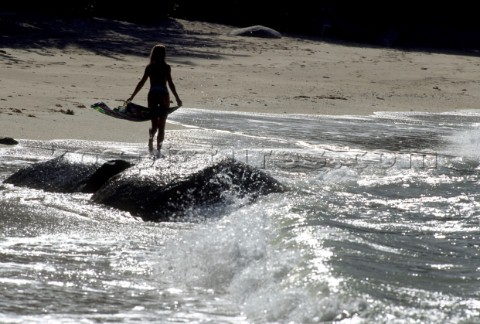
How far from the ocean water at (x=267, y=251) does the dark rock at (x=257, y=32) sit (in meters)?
15.3

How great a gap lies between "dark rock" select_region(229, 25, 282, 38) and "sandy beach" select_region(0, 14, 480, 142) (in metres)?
0.34

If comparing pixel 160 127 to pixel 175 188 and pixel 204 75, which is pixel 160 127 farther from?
pixel 204 75

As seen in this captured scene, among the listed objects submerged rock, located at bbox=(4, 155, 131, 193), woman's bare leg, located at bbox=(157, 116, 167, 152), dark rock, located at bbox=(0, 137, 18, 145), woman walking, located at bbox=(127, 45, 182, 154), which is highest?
woman walking, located at bbox=(127, 45, 182, 154)

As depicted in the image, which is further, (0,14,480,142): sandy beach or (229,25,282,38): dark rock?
(229,25,282,38): dark rock

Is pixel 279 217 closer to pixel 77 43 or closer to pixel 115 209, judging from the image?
pixel 115 209

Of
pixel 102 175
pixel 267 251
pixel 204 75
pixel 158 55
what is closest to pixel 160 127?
pixel 158 55

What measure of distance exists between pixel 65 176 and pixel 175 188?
1.45 meters

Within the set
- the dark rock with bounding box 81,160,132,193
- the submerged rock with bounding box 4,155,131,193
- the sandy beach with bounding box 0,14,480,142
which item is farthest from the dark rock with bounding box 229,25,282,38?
the dark rock with bounding box 81,160,132,193

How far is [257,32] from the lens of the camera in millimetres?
27281

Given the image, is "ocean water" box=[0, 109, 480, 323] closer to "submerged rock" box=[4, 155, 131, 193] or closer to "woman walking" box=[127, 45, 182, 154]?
"submerged rock" box=[4, 155, 131, 193]

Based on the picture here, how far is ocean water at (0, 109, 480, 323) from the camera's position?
19.3 feet

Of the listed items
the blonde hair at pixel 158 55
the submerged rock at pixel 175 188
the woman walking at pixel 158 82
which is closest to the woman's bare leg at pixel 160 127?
the woman walking at pixel 158 82

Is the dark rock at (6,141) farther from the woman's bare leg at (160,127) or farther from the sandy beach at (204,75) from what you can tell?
the woman's bare leg at (160,127)

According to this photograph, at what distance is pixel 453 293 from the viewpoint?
6.41m
